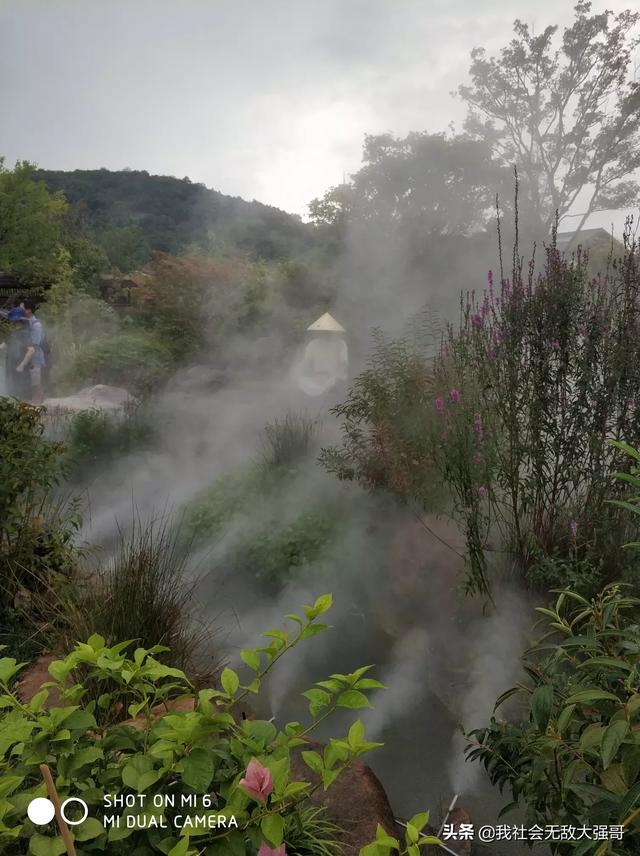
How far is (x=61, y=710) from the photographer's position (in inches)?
36.5

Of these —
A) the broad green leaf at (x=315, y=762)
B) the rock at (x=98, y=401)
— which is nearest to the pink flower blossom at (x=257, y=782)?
the broad green leaf at (x=315, y=762)

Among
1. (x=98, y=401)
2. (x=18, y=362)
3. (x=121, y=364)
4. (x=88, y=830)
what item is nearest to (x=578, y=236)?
(x=121, y=364)

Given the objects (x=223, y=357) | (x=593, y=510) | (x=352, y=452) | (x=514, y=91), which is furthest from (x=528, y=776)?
(x=514, y=91)

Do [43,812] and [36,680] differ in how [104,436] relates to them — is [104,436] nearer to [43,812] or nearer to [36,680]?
[36,680]

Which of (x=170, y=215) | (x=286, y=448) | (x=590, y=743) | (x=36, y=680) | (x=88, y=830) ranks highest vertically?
(x=170, y=215)

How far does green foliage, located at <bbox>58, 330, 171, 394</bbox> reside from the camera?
891 cm

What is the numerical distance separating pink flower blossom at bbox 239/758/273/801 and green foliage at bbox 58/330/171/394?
8.14 m

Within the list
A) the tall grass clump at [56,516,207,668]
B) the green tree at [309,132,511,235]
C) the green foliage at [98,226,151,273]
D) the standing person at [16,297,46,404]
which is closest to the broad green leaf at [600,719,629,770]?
the tall grass clump at [56,516,207,668]

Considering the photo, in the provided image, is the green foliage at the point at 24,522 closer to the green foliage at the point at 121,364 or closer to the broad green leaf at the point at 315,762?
the broad green leaf at the point at 315,762

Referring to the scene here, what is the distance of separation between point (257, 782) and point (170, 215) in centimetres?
1913

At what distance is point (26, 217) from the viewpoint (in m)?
19.3

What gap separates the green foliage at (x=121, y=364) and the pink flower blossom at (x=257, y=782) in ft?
26.7

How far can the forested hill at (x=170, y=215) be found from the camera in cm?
1531

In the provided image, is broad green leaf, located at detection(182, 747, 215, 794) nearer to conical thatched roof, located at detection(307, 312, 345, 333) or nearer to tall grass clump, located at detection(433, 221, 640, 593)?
tall grass clump, located at detection(433, 221, 640, 593)
